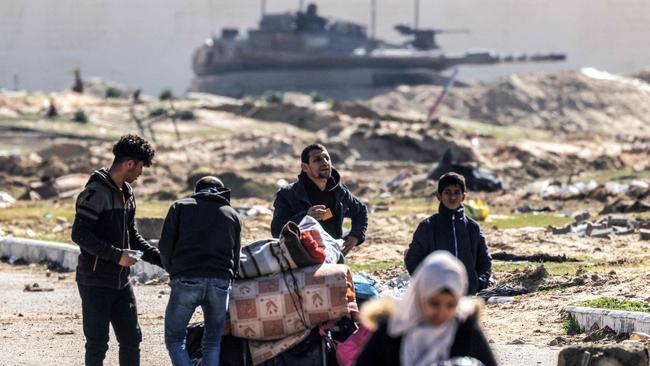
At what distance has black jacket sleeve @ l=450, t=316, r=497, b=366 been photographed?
5.73 meters

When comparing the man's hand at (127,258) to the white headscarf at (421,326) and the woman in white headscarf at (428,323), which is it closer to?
the woman in white headscarf at (428,323)

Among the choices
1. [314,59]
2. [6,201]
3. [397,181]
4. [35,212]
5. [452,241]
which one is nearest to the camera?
[452,241]

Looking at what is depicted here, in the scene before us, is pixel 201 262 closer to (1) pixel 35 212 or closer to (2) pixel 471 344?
(2) pixel 471 344

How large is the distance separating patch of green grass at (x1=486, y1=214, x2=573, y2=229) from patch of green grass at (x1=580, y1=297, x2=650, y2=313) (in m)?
10.8

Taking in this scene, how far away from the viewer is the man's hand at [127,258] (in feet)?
28.5

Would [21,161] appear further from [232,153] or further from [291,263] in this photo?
[291,263]

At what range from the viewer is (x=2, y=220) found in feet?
83.2

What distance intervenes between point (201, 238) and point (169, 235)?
204 mm

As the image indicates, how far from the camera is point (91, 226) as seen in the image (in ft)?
28.8

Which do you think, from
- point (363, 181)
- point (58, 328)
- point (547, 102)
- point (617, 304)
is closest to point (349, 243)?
point (617, 304)

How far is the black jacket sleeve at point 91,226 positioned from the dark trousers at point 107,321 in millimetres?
244

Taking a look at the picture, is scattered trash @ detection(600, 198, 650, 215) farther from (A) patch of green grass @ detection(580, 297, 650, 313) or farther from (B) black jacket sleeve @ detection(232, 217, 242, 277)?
(B) black jacket sleeve @ detection(232, 217, 242, 277)

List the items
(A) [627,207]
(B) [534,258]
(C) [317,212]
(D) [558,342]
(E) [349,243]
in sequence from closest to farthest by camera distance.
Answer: (C) [317,212] → (E) [349,243] → (D) [558,342] → (B) [534,258] → (A) [627,207]

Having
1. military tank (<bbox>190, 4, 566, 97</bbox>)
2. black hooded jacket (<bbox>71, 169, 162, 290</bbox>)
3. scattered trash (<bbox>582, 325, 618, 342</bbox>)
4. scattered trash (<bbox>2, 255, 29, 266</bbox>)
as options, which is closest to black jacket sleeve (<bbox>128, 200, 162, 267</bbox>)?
black hooded jacket (<bbox>71, 169, 162, 290</bbox>)
